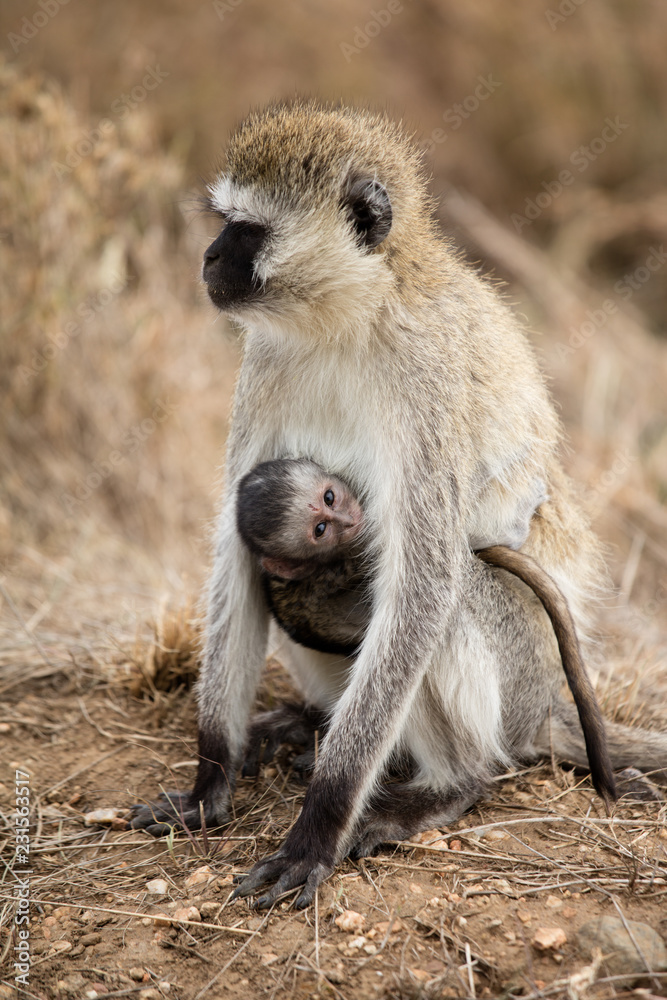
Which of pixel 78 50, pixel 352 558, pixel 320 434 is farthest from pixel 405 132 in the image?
pixel 78 50

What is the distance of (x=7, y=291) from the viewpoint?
5293 millimetres

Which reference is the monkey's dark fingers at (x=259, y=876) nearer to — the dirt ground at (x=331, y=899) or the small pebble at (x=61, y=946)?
the dirt ground at (x=331, y=899)

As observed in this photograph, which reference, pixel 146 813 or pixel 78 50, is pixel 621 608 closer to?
pixel 146 813

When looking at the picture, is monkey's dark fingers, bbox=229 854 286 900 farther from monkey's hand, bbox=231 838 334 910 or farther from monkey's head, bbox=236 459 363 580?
monkey's head, bbox=236 459 363 580

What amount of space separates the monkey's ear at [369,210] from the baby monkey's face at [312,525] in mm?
788

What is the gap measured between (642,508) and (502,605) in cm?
292

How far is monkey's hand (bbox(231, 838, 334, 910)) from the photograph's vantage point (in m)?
2.61

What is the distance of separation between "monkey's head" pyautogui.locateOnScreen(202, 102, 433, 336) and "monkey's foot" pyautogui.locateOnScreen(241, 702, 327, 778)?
4.87 feet

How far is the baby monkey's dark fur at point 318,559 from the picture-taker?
3.06 metres

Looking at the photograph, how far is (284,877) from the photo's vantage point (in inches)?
104

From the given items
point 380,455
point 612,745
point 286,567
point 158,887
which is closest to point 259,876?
point 158,887

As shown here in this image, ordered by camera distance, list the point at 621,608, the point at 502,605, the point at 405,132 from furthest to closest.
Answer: the point at 621,608
the point at 405,132
the point at 502,605

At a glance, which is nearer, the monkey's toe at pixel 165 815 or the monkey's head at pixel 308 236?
the monkey's head at pixel 308 236

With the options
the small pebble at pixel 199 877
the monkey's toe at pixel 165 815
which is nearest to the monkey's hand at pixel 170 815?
the monkey's toe at pixel 165 815
